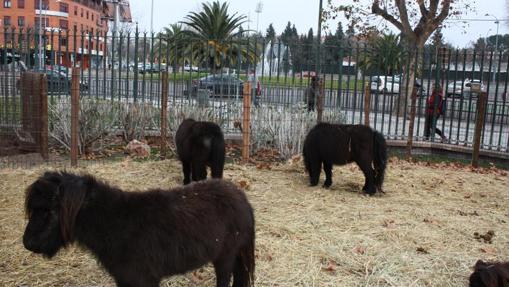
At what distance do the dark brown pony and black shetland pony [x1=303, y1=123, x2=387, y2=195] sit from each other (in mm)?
3927

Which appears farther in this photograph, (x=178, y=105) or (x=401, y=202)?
(x=178, y=105)

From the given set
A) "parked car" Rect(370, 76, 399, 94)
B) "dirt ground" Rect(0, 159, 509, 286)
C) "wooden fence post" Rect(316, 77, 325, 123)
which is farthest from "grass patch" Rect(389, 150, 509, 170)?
"wooden fence post" Rect(316, 77, 325, 123)

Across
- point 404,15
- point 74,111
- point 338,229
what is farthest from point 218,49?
point 404,15

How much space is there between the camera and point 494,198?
→ 8.18m

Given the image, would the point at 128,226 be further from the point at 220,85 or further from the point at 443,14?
the point at 443,14

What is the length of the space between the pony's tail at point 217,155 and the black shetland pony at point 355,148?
66.8 inches

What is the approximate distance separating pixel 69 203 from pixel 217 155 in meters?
4.45

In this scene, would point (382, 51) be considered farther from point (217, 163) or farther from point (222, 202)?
point (222, 202)

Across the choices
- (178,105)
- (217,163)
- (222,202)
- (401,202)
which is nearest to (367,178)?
(401,202)

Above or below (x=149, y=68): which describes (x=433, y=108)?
below

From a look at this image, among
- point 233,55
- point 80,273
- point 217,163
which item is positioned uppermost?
point 233,55

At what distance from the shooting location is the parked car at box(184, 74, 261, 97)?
1274 centimetres

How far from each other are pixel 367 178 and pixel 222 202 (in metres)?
4.73

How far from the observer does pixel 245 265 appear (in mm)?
4133
